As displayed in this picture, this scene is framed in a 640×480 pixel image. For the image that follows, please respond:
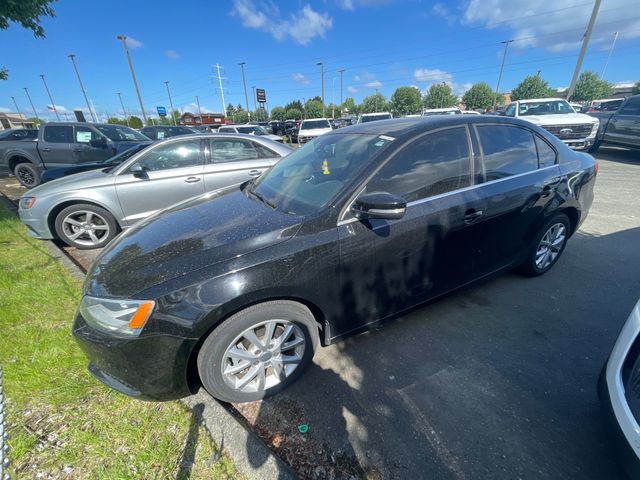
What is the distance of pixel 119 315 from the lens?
1565 mm

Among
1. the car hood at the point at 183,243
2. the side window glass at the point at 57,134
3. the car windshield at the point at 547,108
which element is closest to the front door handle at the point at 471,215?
the car hood at the point at 183,243

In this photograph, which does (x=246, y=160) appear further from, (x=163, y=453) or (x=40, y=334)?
(x=163, y=453)

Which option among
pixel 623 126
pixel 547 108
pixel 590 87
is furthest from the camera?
pixel 590 87

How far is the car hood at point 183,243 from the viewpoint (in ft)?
5.38

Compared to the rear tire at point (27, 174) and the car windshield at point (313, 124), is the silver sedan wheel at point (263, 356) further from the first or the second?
the car windshield at point (313, 124)

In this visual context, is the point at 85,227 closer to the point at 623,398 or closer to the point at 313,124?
the point at 623,398

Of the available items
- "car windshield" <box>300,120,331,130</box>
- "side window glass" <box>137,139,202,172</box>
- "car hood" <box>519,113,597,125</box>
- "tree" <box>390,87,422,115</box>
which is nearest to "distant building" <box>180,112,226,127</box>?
"tree" <box>390,87,422,115</box>

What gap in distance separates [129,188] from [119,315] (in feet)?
10.4

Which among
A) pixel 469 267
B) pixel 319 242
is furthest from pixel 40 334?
pixel 469 267

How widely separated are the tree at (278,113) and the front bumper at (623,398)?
7735 cm

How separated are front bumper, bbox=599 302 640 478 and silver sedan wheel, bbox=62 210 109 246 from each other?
5335 millimetres

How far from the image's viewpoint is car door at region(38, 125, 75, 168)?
7758 mm

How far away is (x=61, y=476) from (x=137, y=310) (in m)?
0.94

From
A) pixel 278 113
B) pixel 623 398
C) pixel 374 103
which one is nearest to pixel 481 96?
pixel 374 103
